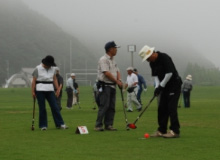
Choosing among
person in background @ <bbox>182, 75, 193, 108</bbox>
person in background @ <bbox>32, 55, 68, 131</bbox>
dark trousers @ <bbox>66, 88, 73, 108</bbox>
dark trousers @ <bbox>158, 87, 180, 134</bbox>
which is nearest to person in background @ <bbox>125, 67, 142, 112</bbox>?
dark trousers @ <bbox>66, 88, 73, 108</bbox>

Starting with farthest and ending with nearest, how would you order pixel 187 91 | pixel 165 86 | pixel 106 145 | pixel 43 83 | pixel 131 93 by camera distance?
pixel 187 91 → pixel 131 93 → pixel 43 83 → pixel 165 86 → pixel 106 145

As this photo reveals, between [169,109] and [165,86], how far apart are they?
56cm

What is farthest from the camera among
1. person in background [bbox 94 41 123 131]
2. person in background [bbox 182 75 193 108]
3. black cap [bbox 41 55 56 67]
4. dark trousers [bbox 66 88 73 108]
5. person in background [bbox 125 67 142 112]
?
person in background [bbox 182 75 193 108]

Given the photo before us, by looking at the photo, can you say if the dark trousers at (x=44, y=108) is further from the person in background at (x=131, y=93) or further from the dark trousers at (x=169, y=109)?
the person in background at (x=131, y=93)

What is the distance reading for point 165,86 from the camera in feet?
48.3

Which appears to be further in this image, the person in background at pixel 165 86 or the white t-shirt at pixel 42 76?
the white t-shirt at pixel 42 76

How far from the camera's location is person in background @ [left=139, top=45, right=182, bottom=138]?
1434cm

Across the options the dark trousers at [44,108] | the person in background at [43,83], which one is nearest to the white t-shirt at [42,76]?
the person in background at [43,83]

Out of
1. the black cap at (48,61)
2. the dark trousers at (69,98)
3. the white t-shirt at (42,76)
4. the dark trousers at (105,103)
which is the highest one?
the black cap at (48,61)

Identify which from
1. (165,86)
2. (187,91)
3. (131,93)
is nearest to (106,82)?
(165,86)

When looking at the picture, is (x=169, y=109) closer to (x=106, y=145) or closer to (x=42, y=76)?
(x=106, y=145)

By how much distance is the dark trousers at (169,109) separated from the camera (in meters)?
14.5

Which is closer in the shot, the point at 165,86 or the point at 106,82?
the point at 165,86

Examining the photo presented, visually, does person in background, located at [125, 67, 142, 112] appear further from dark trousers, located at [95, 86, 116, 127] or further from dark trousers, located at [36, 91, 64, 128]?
dark trousers, located at [95, 86, 116, 127]
